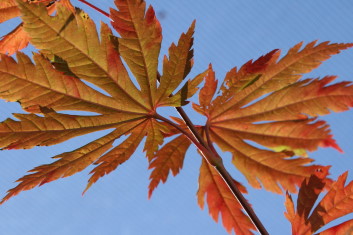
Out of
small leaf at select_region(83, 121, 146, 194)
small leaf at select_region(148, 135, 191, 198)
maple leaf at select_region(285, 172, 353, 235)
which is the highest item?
small leaf at select_region(83, 121, 146, 194)

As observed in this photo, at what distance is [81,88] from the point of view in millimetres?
1145

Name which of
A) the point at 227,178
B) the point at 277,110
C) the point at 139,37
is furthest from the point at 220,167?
the point at 139,37

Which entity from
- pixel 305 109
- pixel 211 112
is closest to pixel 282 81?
pixel 305 109

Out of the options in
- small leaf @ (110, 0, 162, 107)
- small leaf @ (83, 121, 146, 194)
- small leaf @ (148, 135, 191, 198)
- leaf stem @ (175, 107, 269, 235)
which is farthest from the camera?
small leaf @ (148, 135, 191, 198)

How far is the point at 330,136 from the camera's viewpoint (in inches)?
39.9

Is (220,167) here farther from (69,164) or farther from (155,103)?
(69,164)

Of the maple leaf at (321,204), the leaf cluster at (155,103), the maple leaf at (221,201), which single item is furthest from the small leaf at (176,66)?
the maple leaf at (321,204)

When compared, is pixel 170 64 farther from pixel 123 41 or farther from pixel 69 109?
pixel 69 109

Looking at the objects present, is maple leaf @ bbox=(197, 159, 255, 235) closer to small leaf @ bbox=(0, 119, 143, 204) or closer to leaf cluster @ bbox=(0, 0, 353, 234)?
leaf cluster @ bbox=(0, 0, 353, 234)

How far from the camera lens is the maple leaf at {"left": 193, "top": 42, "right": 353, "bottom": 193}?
105 centimetres

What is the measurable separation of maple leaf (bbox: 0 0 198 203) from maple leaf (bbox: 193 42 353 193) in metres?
0.14

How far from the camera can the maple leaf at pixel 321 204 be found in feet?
3.45

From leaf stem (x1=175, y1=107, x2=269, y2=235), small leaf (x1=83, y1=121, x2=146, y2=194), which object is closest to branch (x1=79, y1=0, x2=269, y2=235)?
leaf stem (x1=175, y1=107, x2=269, y2=235)

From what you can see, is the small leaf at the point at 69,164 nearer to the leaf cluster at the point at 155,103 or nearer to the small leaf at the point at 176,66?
the leaf cluster at the point at 155,103
